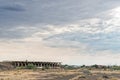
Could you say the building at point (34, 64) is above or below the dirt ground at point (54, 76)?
above

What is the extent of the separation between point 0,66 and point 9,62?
91.1 ft

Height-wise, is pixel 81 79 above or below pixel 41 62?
below

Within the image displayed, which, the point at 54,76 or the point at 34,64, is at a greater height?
the point at 34,64

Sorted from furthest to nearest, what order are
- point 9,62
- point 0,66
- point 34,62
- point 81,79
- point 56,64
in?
1. point 56,64
2. point 34,62
3. point 9,62
4. point 0,66
5. point 81,79

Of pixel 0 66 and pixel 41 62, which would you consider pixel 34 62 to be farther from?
pixel 0 66

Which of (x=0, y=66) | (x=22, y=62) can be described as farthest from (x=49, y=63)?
(x=0, y=66)

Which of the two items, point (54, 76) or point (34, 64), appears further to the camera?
point (34, 64)

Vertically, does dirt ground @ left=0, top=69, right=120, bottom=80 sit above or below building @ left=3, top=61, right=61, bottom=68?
below

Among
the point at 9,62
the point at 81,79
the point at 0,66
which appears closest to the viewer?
the point at 81,79

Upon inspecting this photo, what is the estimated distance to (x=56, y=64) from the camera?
564 feet

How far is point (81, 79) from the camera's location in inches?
2216

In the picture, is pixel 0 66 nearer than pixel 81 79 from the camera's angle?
No

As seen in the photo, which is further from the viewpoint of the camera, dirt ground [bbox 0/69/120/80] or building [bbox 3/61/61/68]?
building [bbox 3/61/61/68]

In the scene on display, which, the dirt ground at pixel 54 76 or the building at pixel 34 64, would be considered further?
the building at pixel 34 64
